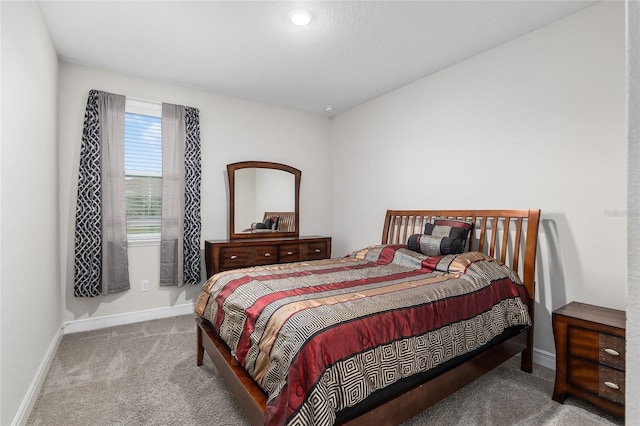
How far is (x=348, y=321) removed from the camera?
1.43 metres

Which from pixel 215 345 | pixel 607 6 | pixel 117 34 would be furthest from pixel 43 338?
pixel 607 6

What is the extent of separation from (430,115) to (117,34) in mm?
3004

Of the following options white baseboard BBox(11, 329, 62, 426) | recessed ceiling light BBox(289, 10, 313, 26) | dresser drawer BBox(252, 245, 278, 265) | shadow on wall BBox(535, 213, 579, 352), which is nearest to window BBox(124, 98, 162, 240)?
dresser drawer BBox(252, 245, 278, 265)

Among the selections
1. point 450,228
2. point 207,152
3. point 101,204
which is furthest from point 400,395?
point 207,152

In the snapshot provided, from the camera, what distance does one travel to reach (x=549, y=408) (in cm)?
192

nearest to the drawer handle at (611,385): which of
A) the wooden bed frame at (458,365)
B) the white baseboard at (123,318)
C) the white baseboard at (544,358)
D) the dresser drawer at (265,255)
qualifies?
the wooden bed frame at (458,365)

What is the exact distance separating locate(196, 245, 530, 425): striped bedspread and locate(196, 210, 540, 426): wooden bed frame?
0.33 ft

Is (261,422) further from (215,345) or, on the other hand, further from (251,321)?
(215,345)

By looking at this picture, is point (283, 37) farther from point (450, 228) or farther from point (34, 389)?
point (34, 389)

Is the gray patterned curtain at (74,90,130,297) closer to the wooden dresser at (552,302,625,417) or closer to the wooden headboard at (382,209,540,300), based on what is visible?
the wooden headboard at (382,209,540,300)

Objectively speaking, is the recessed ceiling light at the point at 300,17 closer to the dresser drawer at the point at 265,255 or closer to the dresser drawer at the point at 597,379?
the dresser drawer at the point at 265,255

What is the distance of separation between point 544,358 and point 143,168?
4.20 m

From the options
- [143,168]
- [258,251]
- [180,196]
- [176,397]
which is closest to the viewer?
[176,397]

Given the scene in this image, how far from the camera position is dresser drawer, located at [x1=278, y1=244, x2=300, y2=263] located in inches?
154
